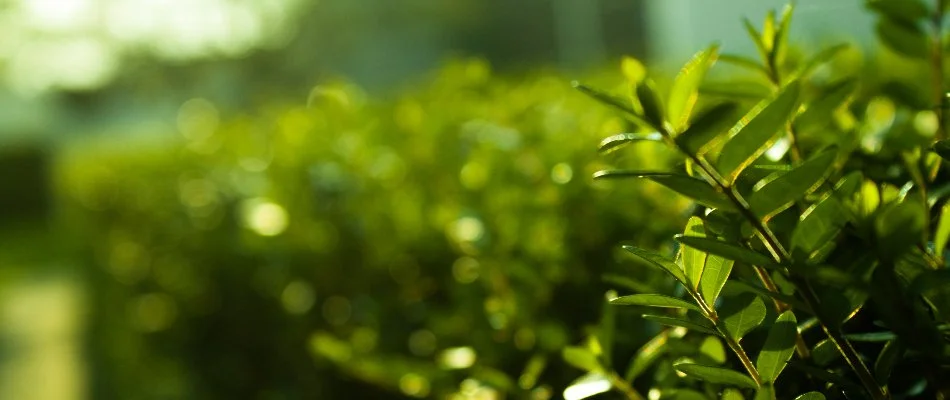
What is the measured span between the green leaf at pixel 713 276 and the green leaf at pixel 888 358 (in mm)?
133

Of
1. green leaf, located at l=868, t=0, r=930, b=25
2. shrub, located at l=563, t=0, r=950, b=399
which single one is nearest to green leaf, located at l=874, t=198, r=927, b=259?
shrub, located at l=563, t=0, r=950, b=399

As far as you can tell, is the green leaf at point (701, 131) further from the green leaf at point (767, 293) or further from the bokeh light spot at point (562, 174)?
the bokeh light spot at point (562, 174)

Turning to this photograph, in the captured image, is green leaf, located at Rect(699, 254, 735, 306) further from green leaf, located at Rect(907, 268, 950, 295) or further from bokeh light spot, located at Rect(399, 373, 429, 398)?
bokeh light spot, located at Rect(399, 373, 429, 398)

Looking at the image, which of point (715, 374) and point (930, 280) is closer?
point (930, 280)

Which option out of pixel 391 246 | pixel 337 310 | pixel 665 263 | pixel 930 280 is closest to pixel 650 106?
pixel 665 263

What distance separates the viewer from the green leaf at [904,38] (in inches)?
47.1

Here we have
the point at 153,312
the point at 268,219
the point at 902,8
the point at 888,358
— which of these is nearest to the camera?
the point at 888,358

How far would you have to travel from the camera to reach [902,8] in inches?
44.4

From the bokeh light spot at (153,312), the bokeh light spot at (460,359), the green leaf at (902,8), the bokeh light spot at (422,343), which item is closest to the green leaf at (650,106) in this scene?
the green leaf at (902,8)

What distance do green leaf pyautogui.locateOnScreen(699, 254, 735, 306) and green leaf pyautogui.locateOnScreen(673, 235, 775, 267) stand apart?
73mm

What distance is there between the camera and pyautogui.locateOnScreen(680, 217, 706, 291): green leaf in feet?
2.67

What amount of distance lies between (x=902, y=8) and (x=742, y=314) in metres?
0.50

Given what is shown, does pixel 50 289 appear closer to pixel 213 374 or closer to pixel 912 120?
pixel 213 374

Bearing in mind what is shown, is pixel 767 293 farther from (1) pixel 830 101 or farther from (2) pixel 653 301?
(1) pixel 830 101
